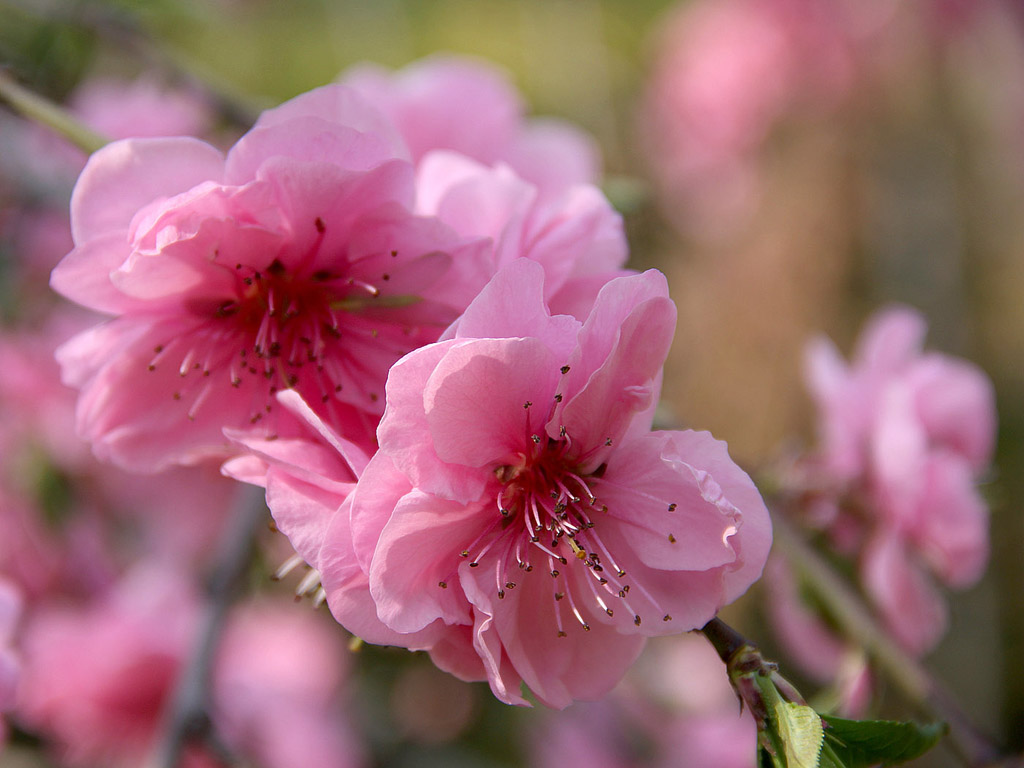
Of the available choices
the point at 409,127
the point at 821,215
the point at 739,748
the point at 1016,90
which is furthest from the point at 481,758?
the point at 1016,90

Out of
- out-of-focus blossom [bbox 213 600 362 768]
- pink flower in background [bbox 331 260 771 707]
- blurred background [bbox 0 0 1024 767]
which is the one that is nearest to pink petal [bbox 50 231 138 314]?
pink flower in background [bbox 331 260 771 707]

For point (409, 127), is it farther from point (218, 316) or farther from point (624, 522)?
point (624, 522)

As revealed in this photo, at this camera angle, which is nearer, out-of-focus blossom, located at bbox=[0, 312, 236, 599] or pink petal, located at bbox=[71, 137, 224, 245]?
pink petal, located at bbox=[71, 137, 224, 245]

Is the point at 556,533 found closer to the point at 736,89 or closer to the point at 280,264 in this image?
the point at 280,264

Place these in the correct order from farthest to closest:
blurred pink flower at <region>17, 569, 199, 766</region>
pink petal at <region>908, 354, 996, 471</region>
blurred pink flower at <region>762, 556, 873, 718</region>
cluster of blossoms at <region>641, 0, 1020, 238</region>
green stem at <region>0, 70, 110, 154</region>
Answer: cluster of blossoms at <region>641, 0, 1020, 238</region>
blurred pink flower at <region>17, 569, 199, 766</region>
pink petal at <region>908, 354, 996, 471</region>
blurred pink flower at <region>762, 556, 873, 718</region>
green stem at <region>0, 70, 110, 154</region>

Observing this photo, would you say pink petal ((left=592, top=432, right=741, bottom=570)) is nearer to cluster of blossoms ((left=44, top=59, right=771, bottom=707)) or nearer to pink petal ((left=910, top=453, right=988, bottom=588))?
cluster of blossoms ((left=44, top=59, right=771, bottom=707))
